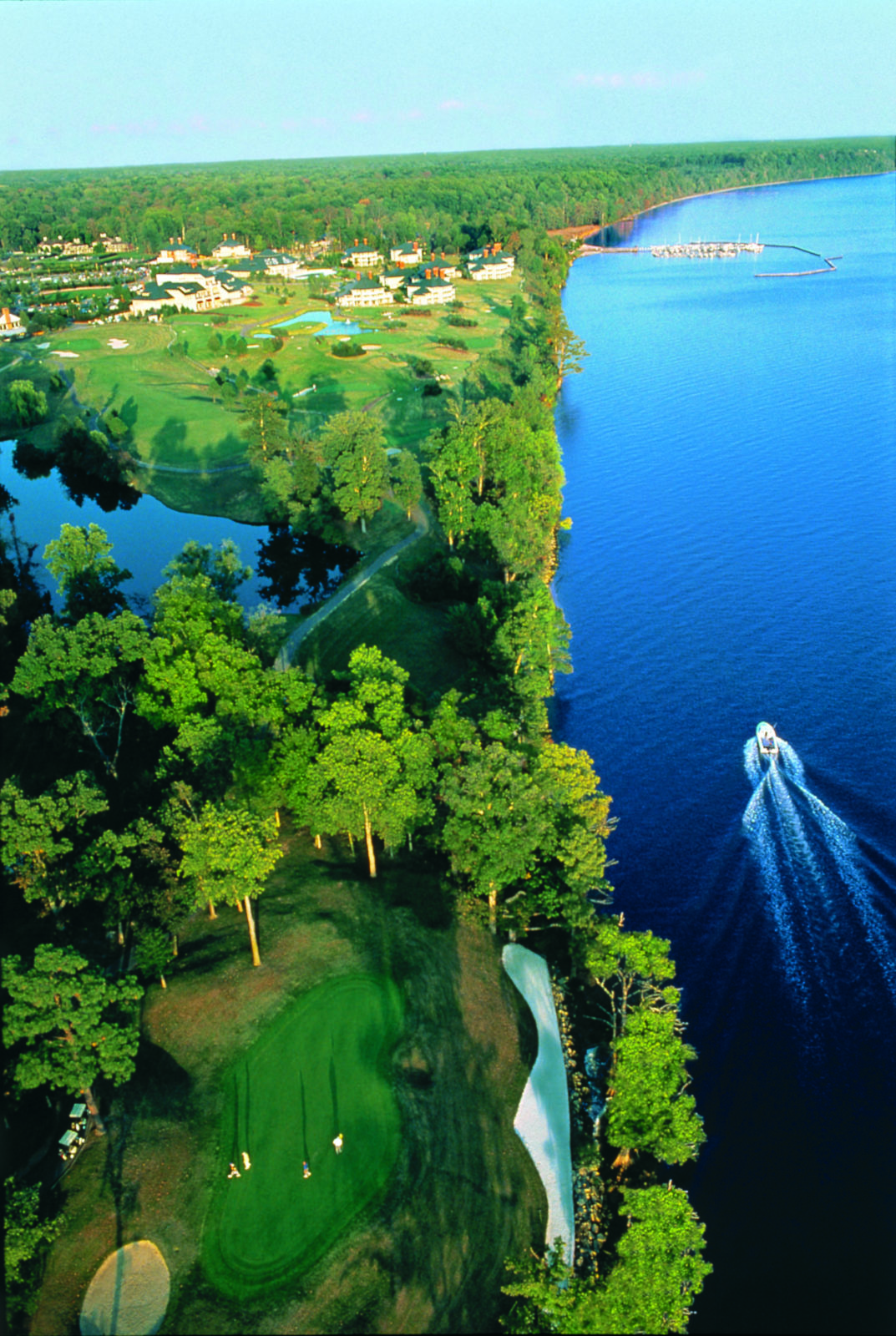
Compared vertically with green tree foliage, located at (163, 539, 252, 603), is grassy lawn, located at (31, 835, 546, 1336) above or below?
below

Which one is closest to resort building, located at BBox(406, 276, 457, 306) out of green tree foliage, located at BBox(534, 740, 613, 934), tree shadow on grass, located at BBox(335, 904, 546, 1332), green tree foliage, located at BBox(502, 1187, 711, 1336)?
green tree foliage, located at BBox(534, 740, 613, 934)

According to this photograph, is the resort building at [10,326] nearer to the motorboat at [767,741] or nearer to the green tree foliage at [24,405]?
the green tree foliage at [24,405]

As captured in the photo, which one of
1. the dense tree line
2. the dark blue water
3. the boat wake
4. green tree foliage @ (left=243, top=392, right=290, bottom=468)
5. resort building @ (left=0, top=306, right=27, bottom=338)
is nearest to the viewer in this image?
the dense tree line

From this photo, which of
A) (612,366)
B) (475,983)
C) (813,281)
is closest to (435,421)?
(612,366)

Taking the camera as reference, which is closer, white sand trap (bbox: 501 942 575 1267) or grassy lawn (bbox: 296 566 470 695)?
white sand trap (bbox: 501 942 575 1267)

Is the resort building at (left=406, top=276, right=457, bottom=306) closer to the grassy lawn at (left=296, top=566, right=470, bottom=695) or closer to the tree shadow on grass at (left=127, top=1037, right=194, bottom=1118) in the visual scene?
the grassy lawn at (left=296, top=566, right=470, bottom=695)

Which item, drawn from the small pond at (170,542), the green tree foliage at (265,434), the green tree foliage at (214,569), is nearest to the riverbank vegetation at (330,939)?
the green tree foliage at (214,569)

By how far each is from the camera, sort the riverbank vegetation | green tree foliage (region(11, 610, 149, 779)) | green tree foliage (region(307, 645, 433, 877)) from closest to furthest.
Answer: the riverbank vegetation < green tree foliage (region(307, 645, 433, 877)) < green tree foliage (region(11, 610, 149, 779))

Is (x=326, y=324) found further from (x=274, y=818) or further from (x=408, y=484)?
(x=274, y=818)
